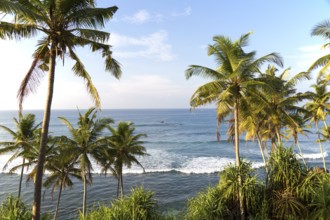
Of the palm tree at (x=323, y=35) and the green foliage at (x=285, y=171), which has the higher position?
the palm tree at (x=323, y=35)

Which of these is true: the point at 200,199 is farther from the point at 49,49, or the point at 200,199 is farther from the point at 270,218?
the point at 49,49

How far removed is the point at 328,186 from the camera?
1038 cm

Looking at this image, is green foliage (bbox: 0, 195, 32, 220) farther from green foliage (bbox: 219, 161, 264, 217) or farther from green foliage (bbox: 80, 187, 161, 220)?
green foliage (bbox: 219, 161, 264, 217)

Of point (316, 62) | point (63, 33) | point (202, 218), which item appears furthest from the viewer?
point (316, 62)

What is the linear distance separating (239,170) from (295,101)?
10379 mm

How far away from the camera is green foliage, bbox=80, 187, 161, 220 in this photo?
391 inches

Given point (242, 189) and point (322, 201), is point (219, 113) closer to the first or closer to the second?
point (242, 189)

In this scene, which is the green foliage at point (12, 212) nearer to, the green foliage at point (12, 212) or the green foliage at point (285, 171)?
the green foliage at point (12, 212)

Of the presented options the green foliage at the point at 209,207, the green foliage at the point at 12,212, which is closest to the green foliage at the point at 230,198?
the green foliage at the point at 209,207

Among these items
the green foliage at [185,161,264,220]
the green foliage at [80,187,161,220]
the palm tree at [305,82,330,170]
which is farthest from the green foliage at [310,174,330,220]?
the palm tree at [305,82,330,170]

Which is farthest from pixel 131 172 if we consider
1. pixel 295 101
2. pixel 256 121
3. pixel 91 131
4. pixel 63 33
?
pixel 63 33

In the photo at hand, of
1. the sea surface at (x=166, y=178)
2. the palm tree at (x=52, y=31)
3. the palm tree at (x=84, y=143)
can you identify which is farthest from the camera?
the sea surface at (x=166, y=178)

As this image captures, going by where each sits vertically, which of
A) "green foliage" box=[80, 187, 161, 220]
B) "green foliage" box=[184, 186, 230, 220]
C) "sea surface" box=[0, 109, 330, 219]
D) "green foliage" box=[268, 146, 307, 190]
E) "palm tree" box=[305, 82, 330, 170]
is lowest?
"sea surface" box=[0, 109, 330, 219]

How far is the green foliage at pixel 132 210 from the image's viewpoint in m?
9.94
